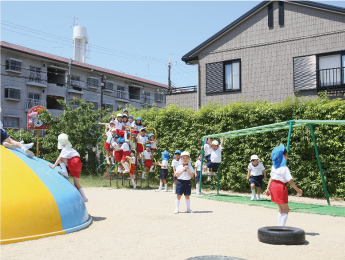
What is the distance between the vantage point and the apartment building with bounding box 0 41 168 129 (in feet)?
116

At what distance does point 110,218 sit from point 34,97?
3179cm

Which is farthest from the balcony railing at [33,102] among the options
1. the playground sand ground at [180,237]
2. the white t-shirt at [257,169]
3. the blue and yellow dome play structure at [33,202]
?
the blue and yellow dome play structure at [33,202]

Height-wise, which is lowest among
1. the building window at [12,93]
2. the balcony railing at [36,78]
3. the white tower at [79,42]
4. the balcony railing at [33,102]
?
the balcony railing at [33,102]

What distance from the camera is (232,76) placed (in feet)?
75.4

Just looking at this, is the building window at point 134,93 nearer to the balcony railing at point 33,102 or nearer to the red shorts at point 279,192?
the balcony railing at point 33,102

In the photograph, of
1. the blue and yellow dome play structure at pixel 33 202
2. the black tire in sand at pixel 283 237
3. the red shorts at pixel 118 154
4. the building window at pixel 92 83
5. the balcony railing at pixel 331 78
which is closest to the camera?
the black tire in sand at pixel 283 237

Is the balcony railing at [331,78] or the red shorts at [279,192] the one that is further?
the balcony railing at [331,78]

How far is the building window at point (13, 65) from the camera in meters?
35.3

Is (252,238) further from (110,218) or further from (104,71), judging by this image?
(104,71)

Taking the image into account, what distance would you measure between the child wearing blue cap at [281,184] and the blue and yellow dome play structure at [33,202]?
415 cm

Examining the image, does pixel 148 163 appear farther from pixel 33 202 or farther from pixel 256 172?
pixel 33 202

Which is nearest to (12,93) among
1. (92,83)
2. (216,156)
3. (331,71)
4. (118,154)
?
(92,83)

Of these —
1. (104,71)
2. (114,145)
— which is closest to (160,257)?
(114,145)

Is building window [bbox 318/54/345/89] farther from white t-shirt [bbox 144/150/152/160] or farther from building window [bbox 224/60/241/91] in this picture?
white t-shirt [bbox 144/150/152/160]
